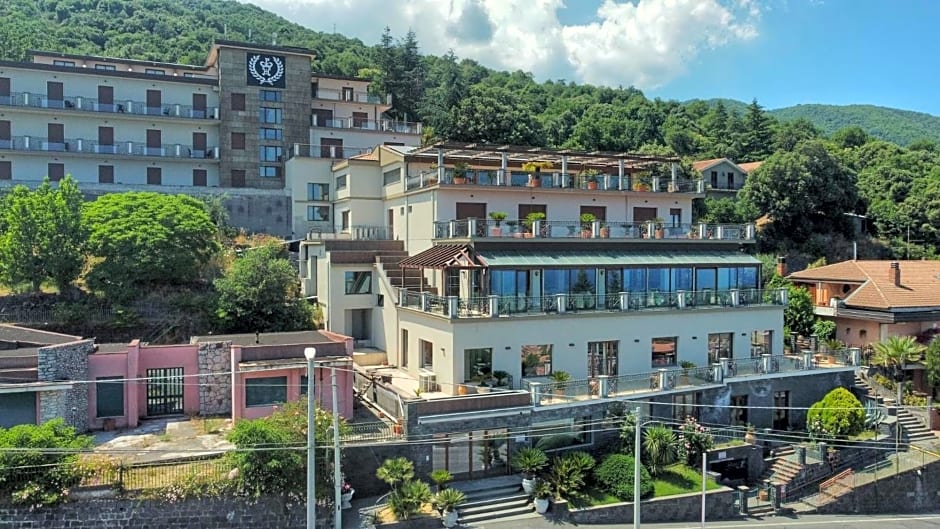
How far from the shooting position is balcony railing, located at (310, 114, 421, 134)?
50031 millimetres

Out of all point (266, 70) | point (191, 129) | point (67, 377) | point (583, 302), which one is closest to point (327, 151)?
point (266, 70)

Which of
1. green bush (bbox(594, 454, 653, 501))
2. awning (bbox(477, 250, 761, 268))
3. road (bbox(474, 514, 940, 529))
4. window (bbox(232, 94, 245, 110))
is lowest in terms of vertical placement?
road (bbox(474, 514, 940, 529))

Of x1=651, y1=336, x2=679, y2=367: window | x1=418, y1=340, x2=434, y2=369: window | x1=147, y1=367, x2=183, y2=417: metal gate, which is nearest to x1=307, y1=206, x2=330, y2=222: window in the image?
x1=418, y1=340, x2=434, y2=369: window

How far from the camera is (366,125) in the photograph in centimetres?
5125

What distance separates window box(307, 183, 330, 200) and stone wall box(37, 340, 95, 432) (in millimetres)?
21948

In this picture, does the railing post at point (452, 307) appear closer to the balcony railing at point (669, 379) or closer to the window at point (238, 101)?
the balcony railing at point (669, 379)

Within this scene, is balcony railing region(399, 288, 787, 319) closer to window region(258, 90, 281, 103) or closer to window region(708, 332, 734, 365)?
window region(708, 332, 734, 365)

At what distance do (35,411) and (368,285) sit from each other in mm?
15084

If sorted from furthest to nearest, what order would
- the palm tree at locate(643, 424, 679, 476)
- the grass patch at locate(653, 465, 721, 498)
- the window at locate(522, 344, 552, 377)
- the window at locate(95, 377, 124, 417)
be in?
the window at locate(522, 344, 552, 377) < the window at locate(95, 377, 124, 417) < the palm tree at locate(643, 424, 679, 476) < the grass patch at locate(653, 465, 721, 498)

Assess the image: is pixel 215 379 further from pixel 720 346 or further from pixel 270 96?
pixel 270 96

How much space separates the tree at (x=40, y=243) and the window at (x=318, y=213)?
1504cm

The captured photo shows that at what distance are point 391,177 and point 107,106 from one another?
77.2ft

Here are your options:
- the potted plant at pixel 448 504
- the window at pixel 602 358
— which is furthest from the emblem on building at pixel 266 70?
the potted plant at pixel 448 504

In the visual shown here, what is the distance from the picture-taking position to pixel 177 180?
154 ft
